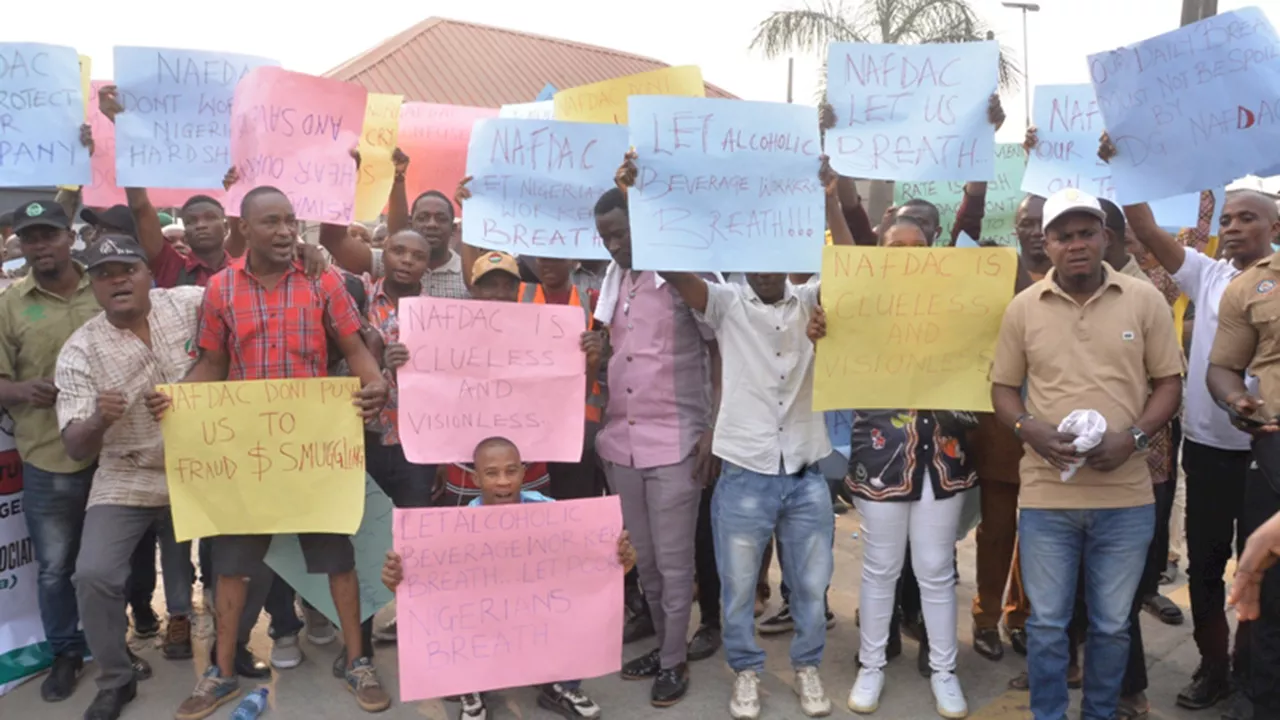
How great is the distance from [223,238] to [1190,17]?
9.78 metres

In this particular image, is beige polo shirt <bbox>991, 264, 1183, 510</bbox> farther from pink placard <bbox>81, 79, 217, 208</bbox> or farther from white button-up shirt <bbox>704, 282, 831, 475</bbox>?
pink placard <bbox>81, 79, 217, 208</bbox>

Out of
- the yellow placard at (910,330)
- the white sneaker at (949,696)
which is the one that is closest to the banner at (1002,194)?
the yellow placard at (910,330)

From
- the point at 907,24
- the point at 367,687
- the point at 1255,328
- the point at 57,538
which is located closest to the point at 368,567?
the point at 367,687

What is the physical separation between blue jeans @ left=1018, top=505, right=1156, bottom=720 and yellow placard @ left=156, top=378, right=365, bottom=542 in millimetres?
2721

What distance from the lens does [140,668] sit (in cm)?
441

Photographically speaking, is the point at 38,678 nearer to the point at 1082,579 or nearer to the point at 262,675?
the point at 262,675

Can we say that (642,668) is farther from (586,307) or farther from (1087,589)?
(1087,589)

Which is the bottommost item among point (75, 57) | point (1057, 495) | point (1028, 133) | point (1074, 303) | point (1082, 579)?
point (1082, 579)

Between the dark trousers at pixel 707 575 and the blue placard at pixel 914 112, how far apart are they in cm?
190

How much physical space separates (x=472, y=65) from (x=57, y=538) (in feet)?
61.6

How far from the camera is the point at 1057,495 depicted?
138 inches

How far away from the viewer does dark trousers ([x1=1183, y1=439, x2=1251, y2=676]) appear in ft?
13.1

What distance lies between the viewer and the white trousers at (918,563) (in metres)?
3.99

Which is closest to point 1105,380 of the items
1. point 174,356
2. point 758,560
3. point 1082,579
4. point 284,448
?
point 1082,579
